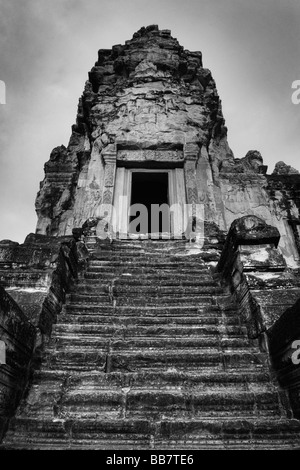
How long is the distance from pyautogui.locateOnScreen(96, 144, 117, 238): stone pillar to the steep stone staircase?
8.12ft

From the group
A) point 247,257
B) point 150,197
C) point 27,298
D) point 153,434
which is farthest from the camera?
point 150,197

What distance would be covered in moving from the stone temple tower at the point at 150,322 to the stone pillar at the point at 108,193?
0.03 meters

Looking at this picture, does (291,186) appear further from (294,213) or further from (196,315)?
(196,315)

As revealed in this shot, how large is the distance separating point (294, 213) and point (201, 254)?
13.9 feet

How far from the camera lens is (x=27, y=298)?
347 cm

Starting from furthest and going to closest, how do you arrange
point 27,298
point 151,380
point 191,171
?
point 191,171
point 27,298
point 151,380

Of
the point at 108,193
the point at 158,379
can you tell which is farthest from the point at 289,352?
the point at 108,193

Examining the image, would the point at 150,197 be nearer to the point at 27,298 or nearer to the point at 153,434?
the point at 27,298

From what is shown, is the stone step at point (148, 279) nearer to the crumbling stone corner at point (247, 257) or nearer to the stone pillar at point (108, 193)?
the crumbling stone corner at point (247, 257)

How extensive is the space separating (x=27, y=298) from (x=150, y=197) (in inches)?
334

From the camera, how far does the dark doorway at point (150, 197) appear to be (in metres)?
8.41

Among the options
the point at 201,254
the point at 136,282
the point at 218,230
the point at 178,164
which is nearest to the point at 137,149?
the point at 178,164

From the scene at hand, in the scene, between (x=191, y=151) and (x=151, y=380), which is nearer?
(x=151, y=380)

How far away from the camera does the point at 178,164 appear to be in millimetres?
8000
